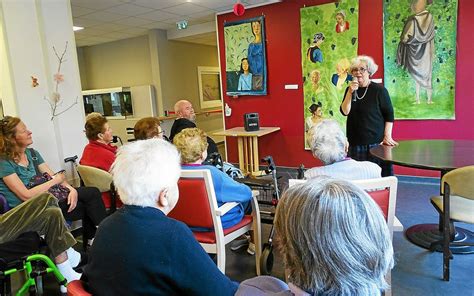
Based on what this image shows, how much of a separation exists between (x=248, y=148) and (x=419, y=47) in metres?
2.73

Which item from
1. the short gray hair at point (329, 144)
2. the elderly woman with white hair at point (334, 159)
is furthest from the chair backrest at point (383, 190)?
the short gray hair at point (329, 144)

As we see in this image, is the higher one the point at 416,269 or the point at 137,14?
the point at 137,14

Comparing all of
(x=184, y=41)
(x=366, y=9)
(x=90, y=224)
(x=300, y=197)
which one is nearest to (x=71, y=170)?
(x=90, y=224)

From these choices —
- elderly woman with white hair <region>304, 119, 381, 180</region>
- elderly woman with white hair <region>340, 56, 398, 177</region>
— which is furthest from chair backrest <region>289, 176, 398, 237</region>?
elderly woman with white hair <region>340, 56, 398, 177</region>

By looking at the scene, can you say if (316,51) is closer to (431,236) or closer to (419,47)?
(419,47)

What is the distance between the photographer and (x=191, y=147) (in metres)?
2.17

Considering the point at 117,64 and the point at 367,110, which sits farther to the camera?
the point at 117,64

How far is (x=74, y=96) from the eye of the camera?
377 cm

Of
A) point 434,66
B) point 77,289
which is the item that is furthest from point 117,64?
point 77,289

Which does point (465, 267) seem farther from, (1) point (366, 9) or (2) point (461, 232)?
(1) point (366, 9)

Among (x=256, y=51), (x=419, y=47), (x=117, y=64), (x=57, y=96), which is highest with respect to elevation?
(x=117, y=64)

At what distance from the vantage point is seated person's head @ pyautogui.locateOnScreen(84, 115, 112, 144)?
2.96 m

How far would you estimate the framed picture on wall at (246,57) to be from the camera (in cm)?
554

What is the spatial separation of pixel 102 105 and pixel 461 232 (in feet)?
23.0
